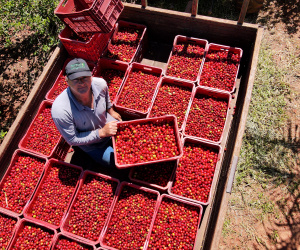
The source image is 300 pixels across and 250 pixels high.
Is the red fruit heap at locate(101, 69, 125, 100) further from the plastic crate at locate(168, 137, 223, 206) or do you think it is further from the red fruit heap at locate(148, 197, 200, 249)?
the red fruit heap at locate(148, 197, 200, 249)

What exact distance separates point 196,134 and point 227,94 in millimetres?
979

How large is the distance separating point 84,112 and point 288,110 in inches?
180

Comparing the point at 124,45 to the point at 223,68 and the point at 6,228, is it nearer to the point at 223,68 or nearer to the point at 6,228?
the point at 223,68

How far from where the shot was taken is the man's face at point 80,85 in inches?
112

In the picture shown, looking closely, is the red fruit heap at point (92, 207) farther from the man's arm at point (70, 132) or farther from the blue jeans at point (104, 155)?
the man's arm at point (70, 132)

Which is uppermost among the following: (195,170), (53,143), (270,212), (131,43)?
(131,43)

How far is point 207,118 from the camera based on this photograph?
4148 mm

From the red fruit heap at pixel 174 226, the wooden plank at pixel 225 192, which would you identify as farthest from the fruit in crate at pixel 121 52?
the red fruit heap at pixel 174 226

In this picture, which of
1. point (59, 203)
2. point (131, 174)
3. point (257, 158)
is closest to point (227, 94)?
point (257, 158)

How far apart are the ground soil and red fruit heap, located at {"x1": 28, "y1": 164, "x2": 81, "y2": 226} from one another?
7.59ft

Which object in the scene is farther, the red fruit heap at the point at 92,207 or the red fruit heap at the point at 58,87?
the red fruit heap at the point at 58,87

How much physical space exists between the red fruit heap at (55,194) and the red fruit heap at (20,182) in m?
0.18

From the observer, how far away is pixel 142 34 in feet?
16.5

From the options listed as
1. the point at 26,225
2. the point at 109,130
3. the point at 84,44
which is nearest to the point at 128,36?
the point at 84,44
